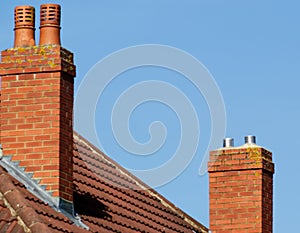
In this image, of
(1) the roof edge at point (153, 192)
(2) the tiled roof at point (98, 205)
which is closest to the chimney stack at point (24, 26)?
(2) the tiled roof at point (98, 205)

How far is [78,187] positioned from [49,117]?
5.18 feet

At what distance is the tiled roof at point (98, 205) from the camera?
14500mm

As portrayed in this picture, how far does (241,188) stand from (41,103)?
455 centimetres

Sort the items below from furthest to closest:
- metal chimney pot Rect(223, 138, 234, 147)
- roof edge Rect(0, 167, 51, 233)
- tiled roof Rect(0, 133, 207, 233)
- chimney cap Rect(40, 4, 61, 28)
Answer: metal chimney pot Rect(223, 138, 234, 147), chimney cap Rect(40, 4, 61, 28), tiled roof Rect(0, 133, 207, 233), roof edge Rect(0, 167, 51, 233)

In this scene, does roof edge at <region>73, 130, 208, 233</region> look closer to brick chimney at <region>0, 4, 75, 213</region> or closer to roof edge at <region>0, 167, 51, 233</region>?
brick chimney at <region>0, 4, 75, 213</region>

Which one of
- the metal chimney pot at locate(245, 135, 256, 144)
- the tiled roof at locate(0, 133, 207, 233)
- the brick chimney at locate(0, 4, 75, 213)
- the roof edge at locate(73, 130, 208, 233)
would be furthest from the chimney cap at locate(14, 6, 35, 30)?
the metal chimney pot at locate(245, 135, 256, 144)

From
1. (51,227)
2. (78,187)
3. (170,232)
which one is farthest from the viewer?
(170,232)

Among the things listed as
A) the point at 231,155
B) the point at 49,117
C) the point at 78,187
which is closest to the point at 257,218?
the point at 231,155

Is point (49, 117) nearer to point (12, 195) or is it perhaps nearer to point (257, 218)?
point (12, 195)

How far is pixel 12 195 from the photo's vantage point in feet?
48.3

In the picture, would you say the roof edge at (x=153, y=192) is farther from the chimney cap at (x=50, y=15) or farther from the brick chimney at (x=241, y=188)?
the chimney cap at (x=50, y=15)

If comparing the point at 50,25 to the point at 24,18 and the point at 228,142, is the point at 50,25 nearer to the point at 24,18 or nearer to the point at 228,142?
the point at 24,18

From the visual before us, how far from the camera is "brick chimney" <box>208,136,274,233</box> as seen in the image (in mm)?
19422

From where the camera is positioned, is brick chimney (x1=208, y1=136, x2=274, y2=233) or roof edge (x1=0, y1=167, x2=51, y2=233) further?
brick chimney (x1=208, y1=136, x2=274, y2=233)
